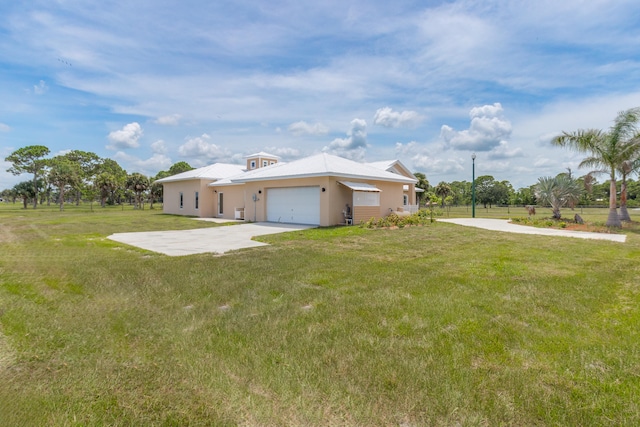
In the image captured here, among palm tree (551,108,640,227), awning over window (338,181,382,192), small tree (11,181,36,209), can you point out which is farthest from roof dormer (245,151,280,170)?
small tree (11,181,36,209)

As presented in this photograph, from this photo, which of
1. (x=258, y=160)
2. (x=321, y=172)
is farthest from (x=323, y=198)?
(x=258, y=160)

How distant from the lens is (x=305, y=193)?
1680cm

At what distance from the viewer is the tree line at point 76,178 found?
34562 mm

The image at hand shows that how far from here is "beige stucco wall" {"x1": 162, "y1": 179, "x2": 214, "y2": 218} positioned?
77.9ft

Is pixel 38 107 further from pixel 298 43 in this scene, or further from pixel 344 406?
pixel 344 406

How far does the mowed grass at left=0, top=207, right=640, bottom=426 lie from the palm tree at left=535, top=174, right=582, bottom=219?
14772 mm

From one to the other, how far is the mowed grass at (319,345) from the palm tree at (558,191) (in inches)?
582

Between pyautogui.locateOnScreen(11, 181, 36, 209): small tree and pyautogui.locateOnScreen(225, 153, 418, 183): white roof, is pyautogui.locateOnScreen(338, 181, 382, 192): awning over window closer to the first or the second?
pyautogui.locateOnScreen(225, 153, 418, 183): white roof

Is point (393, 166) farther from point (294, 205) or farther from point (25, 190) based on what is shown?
point (25, 190)

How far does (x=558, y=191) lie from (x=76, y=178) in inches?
1829

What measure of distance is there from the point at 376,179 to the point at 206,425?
53.5 ft

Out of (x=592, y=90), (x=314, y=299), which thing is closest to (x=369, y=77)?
(x=592, y=90)

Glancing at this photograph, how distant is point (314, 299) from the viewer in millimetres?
4629

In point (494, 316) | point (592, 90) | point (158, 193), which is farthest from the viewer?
point (158, 193)
